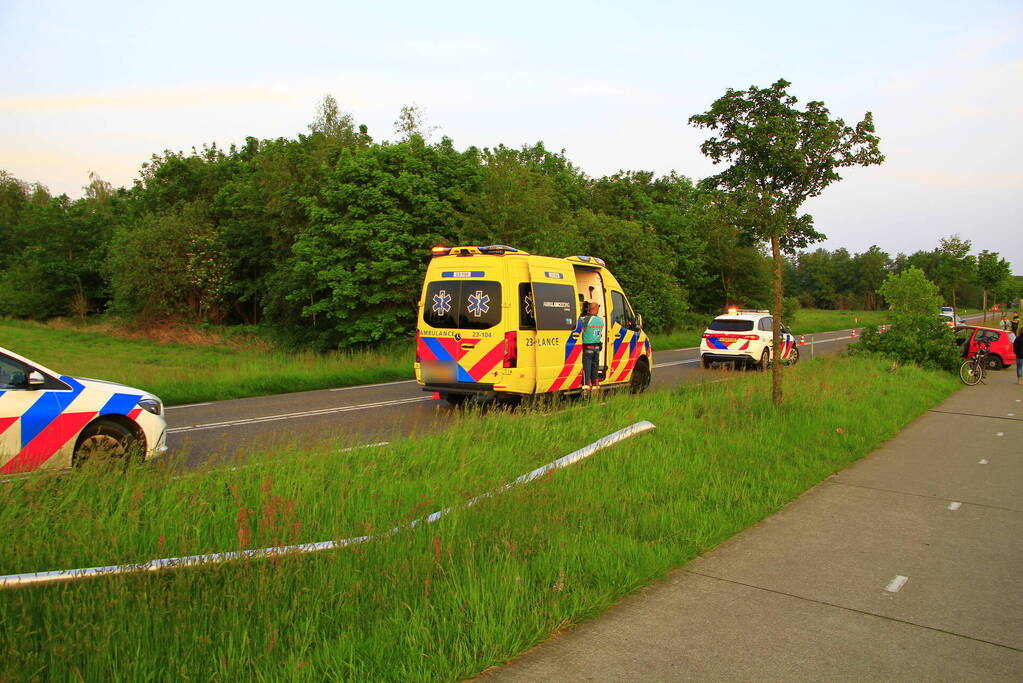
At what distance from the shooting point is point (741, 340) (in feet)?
65.7

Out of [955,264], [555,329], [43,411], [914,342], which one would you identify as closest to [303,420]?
[555,329]

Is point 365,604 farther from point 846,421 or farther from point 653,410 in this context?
point 846,421

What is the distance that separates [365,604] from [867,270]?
115600 millimetres

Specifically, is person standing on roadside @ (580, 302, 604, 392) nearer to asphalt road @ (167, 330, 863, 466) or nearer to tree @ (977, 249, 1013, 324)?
asphalt road @ (167, 330, 863, 466)

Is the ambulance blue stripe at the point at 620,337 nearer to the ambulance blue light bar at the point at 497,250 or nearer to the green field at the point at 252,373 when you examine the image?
the ambulance blue light bar at the point at 497,250

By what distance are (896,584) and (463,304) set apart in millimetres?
7760

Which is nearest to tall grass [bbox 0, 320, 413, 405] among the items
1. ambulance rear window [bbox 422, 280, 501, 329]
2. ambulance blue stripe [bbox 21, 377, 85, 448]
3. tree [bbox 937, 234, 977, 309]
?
ambulance rear window [bbox 422, 280, 501, 329]

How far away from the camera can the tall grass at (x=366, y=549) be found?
3.22 meters

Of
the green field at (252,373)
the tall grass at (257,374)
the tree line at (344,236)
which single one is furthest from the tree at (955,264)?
the tall grass at (257,374)

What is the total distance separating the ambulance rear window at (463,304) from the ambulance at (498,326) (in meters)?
0.02

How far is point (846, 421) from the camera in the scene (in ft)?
32.1

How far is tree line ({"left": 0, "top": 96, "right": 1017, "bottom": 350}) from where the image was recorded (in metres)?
26.1

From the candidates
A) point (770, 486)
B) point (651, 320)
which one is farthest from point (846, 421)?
point (651, 320)

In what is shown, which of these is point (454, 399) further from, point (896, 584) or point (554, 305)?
point (896, 584)
